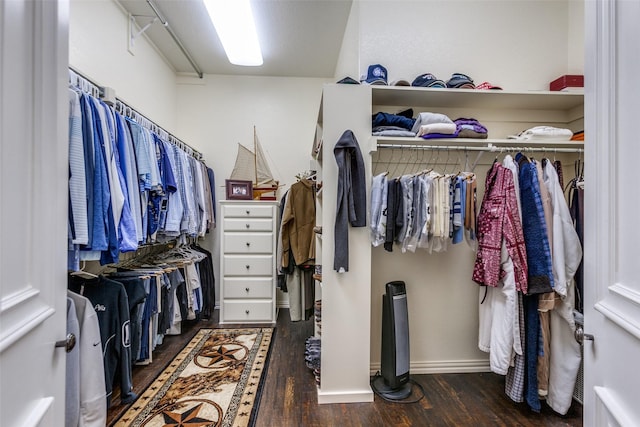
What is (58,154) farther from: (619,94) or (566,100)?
(566,100)

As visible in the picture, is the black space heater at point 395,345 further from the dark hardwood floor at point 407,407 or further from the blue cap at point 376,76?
the blue cap at point 376,76

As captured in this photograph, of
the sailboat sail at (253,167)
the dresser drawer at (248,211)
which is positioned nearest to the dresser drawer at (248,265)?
the dresser drawer at (248,211)

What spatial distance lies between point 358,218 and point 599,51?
122 cm

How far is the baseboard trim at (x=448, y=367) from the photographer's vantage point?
2.15m

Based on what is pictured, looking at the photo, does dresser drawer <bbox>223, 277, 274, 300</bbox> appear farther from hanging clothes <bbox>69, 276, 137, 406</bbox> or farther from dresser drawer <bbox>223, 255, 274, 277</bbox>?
hanging clothes <bbox>69, 276, 137, 406</bbox>

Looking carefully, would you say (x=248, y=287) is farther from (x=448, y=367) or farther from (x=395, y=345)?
(x=448, y=367)

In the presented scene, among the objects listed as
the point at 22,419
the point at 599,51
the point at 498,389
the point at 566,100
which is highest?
the point at 566,100

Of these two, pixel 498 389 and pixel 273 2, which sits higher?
pixel 273 2

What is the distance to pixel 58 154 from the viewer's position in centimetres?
70

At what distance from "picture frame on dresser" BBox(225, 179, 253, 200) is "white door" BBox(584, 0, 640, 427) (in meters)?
2.75

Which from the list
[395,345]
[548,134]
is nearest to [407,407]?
[395,345]

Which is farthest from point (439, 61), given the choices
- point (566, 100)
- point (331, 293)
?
point (331, 293)

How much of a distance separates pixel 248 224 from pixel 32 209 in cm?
240

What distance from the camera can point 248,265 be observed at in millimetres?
2992
